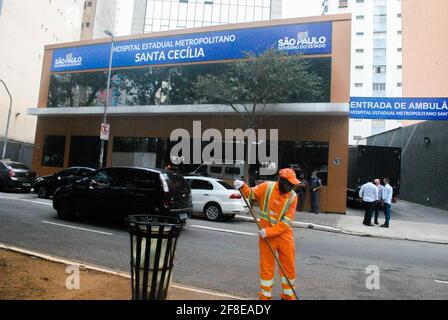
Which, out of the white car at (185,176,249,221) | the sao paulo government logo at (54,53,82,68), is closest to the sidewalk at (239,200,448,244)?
the white car at (185,176,249,221)

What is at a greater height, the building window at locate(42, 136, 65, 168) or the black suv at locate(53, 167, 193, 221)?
the building window at locate(42, 136, 65, 168)

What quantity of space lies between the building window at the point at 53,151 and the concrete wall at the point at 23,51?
1368 cm

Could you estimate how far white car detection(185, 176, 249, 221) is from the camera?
12078 millimetres

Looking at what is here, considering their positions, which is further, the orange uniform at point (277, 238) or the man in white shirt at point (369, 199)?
the man in white shirt at point (369, 199)

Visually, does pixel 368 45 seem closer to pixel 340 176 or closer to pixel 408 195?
pixel 408 195

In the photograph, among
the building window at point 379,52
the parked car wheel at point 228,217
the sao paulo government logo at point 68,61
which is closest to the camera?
the parked car wheel at point 228,217

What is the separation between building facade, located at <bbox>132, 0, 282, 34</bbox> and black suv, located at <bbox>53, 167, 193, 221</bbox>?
4963 cm

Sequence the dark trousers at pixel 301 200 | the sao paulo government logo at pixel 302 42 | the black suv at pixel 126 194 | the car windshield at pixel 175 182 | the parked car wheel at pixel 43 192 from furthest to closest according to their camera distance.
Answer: the sao paulo government logo at pixel 302 42 < the dark trousers at pixel 301 200 < the parked car wheel at pixel 43 192 < the car windshield at pixel 175 182 < the black suv at pixel 126 194

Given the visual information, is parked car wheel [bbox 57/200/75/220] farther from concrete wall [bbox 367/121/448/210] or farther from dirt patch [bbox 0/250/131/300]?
concrete wall [bbox 367/121/448/210]

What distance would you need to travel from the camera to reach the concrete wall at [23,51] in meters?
33.5

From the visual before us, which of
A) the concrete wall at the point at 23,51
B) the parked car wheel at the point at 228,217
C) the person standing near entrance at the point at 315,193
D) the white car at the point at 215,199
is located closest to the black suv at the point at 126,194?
the white car at the point at 215,199

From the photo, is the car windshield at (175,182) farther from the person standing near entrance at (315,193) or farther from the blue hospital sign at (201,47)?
the blue hospital sign at (201,47)

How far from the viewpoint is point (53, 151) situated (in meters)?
23.2

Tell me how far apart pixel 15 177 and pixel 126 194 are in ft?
35.6
